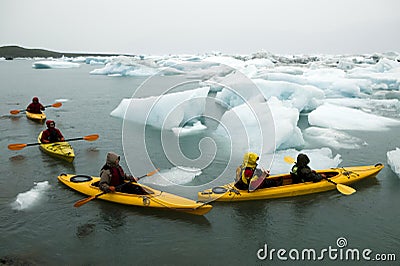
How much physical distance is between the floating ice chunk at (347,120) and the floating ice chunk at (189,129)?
124 inches

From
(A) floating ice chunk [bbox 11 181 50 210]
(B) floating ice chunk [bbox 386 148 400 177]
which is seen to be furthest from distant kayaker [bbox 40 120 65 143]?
(B) floating ice chunk [bbox 386 148 400 177]

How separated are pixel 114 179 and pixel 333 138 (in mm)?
5394

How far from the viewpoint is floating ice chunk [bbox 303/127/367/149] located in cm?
766

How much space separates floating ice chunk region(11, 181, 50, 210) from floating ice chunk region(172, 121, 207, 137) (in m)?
3.68

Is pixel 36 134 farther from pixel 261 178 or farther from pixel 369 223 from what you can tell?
pixel 369 223

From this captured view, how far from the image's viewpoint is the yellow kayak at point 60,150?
22.0 ft

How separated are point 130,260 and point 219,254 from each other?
0.99 metres

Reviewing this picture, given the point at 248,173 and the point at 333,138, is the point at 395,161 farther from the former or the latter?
the point at 248,173

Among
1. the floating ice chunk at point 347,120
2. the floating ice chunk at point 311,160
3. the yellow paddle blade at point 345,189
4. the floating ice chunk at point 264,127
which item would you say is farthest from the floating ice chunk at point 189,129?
the yellow paddle blade at point 345,189

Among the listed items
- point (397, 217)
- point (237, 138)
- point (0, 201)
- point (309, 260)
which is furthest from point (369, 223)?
point (0, 201)

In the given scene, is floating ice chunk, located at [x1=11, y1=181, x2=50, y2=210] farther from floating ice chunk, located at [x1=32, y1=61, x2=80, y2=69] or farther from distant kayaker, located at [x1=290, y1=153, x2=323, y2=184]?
floating ice chunk, located at [x1=32, y1=61, x2=80, y2=69]

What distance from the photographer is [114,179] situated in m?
4.98

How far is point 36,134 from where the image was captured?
8930 millimetres

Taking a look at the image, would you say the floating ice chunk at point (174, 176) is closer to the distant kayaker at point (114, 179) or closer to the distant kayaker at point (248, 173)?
the distant kayaker at point (114, 179)
